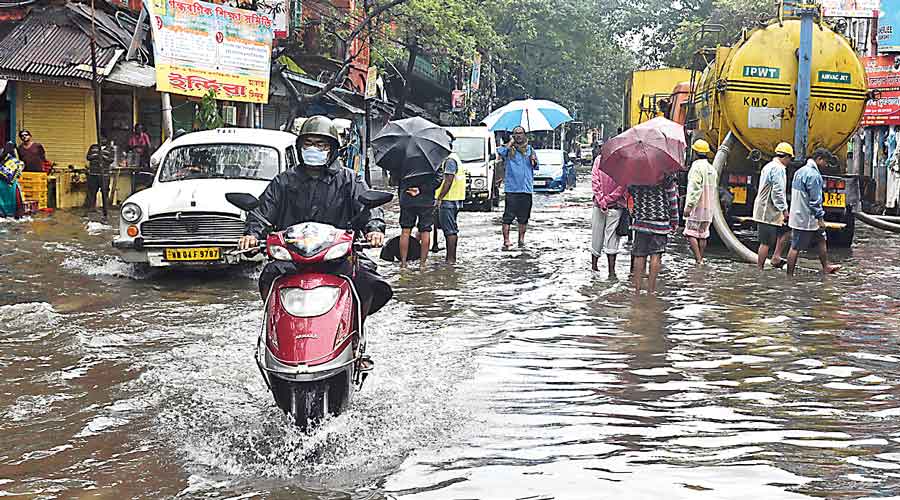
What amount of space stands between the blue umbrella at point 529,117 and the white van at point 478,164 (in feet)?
4.96

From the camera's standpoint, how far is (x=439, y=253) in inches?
610

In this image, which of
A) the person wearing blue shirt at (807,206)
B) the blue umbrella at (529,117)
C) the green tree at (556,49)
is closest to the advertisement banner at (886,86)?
the blue umbrella at (529,117)

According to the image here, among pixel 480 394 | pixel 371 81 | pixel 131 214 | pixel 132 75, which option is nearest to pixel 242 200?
pixel 480 394

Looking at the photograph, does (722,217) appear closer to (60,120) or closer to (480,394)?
(480,394)

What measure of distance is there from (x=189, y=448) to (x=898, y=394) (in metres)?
4.57

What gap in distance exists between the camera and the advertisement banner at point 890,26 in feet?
79.8

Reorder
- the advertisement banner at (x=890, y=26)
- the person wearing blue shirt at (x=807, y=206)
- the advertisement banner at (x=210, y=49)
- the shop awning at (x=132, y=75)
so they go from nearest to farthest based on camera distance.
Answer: the person wearing blue shirt at (x=807, y=206) → the advertisement banner at (x=210, y=49) → the shop awning at (x=132, y=75) → the advertisement banner at (x=890, y=26)

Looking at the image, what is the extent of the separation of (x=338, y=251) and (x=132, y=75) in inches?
680

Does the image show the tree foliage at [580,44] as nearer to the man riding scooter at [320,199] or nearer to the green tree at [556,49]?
the green tree at [556,49]

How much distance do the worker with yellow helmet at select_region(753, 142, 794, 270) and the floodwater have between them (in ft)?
3.32

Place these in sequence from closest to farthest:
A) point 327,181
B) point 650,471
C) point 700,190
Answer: point 650,471, point 327,181, point 700,190

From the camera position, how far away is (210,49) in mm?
20312

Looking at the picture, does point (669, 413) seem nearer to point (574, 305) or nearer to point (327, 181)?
point (327, 181)

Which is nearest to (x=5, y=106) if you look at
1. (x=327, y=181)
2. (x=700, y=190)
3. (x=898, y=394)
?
(x=700, y=190)
